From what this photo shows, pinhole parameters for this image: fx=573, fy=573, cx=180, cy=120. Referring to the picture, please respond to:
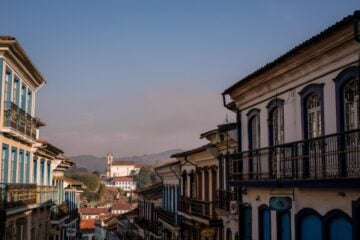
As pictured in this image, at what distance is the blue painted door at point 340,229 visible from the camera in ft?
41.8

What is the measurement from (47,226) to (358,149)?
25.3 m

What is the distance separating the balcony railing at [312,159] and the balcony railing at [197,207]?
7.14 meters

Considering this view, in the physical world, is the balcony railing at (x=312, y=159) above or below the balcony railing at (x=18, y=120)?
below

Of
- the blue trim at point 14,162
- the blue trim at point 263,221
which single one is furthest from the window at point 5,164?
the blue trim at point 263,221

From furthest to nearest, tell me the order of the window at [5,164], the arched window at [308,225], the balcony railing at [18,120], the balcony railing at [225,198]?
the window at [5,164] < the balcony railing at [225,198] < the balcony railing at [18,120] < the arched window at [308,225]

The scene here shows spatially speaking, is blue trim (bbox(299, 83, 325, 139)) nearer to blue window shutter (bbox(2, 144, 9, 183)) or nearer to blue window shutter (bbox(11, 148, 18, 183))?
blue window shutter (bbox(2, 144, 9, 183))

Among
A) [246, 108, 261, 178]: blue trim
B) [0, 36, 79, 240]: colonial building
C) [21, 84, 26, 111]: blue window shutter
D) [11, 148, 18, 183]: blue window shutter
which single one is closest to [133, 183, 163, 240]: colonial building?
[0, 36, 79, 240]: colonial building

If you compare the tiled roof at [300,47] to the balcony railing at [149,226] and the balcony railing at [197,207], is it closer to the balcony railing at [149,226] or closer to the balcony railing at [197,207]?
the balcony railing at [197,207]

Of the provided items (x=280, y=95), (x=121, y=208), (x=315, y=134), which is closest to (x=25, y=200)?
(x=280, y=95)

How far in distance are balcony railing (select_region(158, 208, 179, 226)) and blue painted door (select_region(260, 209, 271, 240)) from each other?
15.8 metres

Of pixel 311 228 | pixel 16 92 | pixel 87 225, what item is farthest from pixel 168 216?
pixel 87 225

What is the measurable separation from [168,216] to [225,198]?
48.4ft

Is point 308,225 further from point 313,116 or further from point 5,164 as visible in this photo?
point 5,164

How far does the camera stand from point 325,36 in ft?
42.1
